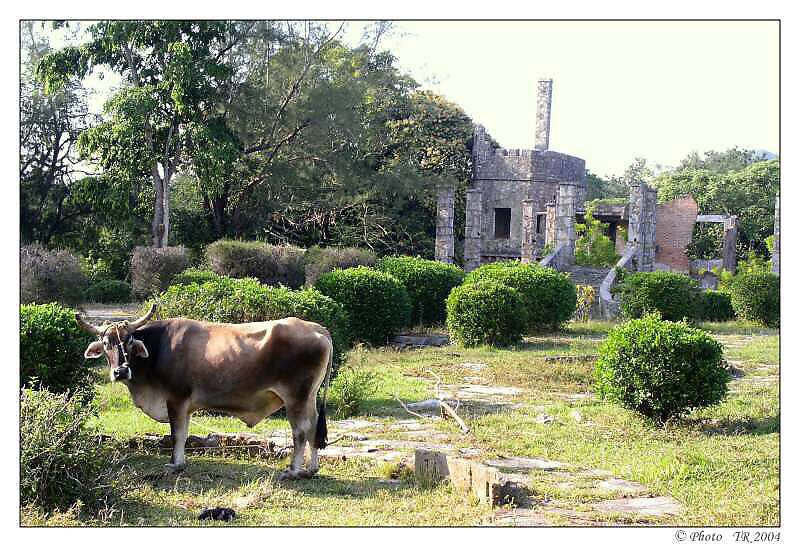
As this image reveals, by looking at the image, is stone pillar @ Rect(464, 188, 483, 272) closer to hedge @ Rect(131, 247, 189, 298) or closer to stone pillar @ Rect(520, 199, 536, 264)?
stone pillar @ Rect(520, 199, 536, 264)

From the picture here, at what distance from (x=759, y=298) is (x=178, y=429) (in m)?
16.3

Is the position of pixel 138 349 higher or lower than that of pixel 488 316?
higher

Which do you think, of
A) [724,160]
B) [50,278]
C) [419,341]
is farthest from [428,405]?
A: [724,160]

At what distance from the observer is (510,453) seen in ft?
27.1

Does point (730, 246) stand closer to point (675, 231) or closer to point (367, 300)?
point (675, 231)

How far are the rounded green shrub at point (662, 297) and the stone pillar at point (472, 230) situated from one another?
8.22 meters

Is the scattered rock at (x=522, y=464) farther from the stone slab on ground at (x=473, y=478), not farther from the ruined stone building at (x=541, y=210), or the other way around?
the ruined stone building at (x=541, y=210)

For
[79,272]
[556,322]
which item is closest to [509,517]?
[556,322]

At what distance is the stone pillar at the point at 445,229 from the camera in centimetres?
2686

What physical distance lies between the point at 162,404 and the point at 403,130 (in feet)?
86.8

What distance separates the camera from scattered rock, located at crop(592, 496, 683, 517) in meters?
6.30

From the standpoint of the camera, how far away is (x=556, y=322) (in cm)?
1823

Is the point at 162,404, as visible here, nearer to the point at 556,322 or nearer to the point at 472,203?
the point at 556,322

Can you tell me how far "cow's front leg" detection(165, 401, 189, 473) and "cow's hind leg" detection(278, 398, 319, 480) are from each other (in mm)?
809
